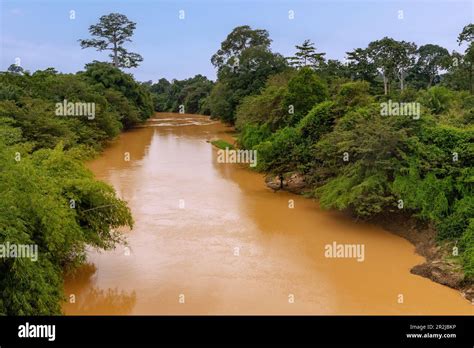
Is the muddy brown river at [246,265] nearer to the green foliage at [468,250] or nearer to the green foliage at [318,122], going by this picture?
the green foliage at [468,250]

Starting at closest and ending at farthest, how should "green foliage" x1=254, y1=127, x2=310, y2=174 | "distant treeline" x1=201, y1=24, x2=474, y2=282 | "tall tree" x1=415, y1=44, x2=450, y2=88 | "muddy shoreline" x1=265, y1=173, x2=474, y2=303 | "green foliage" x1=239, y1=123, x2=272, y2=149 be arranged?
"muddy shoreline" x1=265, y1=173, x2=474, y2=303, "distant treeline" x1=201, y1=24, x2=474, y2=282, "green foliage" x1=254, y1=127, x2=310, y2=174, "green foliage" x1=239, y1=123, x2=272, y2=149, "tall tree" x1=415, y1=44, x2=450, y2=88

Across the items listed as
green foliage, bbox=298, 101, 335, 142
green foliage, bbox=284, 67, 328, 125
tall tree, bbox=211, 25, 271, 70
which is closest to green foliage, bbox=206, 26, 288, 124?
tall tree, bbox=211, 25, 271, 70

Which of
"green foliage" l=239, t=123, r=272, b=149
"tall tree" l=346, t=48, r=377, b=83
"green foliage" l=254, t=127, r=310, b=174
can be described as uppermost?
"tall tree" l=346, t=48, r=377, b=83

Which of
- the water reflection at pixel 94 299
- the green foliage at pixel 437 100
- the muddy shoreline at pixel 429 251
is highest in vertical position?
the green foliage at pixel 437 100

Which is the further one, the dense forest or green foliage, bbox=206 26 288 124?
green foliage, bbox=206 26 288 124

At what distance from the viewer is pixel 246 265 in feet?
39.8

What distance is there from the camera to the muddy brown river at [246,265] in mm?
10055

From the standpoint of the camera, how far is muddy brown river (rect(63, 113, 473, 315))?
396 inches

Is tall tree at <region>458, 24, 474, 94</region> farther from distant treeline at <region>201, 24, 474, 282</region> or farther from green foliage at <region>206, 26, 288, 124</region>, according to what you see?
green foliage at <region>206, 26, 288, 124</region>

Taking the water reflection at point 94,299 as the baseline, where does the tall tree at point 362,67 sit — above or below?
above

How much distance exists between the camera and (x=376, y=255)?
502 inches

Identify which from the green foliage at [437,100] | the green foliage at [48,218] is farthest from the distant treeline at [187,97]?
the green foliage at [48,218]

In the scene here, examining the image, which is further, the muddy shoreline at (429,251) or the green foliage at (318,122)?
the green foliage at (318,122)

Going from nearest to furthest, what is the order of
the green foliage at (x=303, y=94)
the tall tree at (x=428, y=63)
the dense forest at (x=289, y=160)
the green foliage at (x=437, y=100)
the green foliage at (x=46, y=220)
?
the green foliage at (x=46, y=220)
the dense forest at (x=289, y=160)
the green foliage at (x=437, y=100)
the green foliage at (x=303, y=94)
the tall tree at (x=428, y=63)
